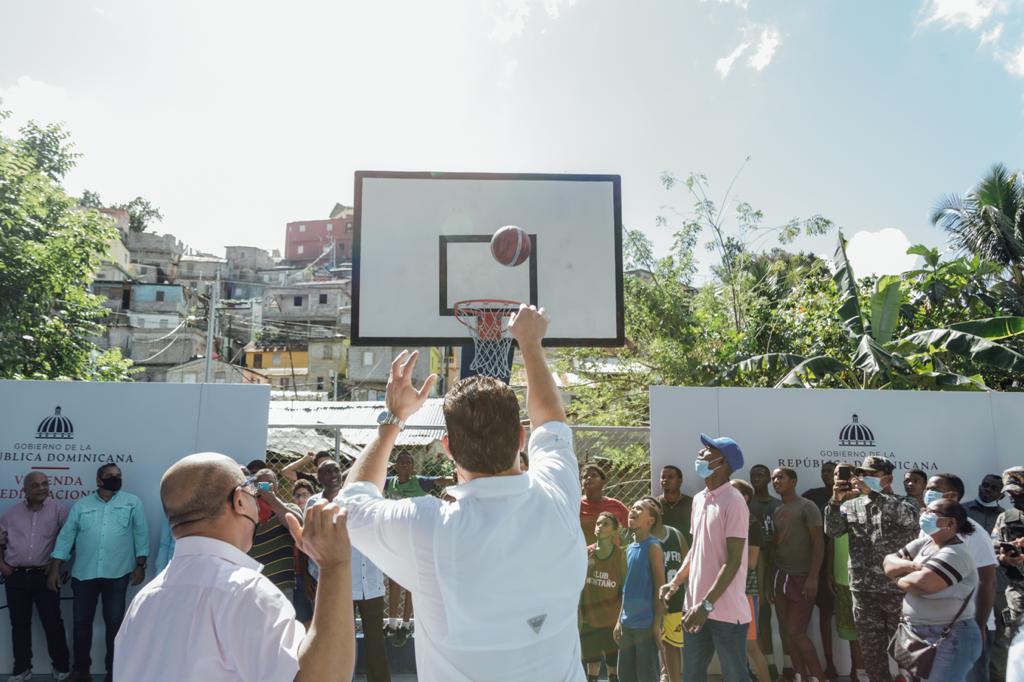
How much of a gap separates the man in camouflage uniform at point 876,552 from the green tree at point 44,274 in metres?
12.2

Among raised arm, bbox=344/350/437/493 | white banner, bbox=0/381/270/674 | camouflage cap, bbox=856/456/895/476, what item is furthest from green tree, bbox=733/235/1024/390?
raised arm, bbox=344/350/437/493

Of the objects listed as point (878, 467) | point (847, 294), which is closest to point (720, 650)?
point (878, 467)

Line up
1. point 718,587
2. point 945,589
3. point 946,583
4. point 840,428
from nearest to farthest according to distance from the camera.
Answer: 1. point 946,583
2. point 945,589
3. point 718,587
4. point 840,428

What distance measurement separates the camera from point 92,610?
6.59 meters

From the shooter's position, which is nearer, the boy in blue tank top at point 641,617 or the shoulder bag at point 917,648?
the shoulder bag at point 917,648

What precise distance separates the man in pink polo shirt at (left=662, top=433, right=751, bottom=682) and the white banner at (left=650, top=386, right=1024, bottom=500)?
1844mm

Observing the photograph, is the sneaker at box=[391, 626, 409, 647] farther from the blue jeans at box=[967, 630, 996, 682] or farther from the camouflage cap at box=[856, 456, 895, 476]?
the blue jeans at box=[967, 630, 996, 682]

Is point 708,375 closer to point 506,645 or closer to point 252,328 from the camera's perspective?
point 506,645

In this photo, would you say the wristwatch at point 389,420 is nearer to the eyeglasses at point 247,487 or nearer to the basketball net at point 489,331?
the eyeglasses at point 247,487

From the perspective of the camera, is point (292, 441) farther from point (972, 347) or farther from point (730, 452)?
point (972, 347)

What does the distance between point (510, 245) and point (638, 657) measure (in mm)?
3434

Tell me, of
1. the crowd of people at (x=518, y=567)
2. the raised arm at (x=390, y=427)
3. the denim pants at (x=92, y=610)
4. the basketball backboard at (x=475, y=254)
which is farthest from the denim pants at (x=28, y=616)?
the raised arm at (x=390, y=427)

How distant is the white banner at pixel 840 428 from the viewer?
743 cm

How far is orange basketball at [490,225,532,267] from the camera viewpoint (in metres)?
6.20
